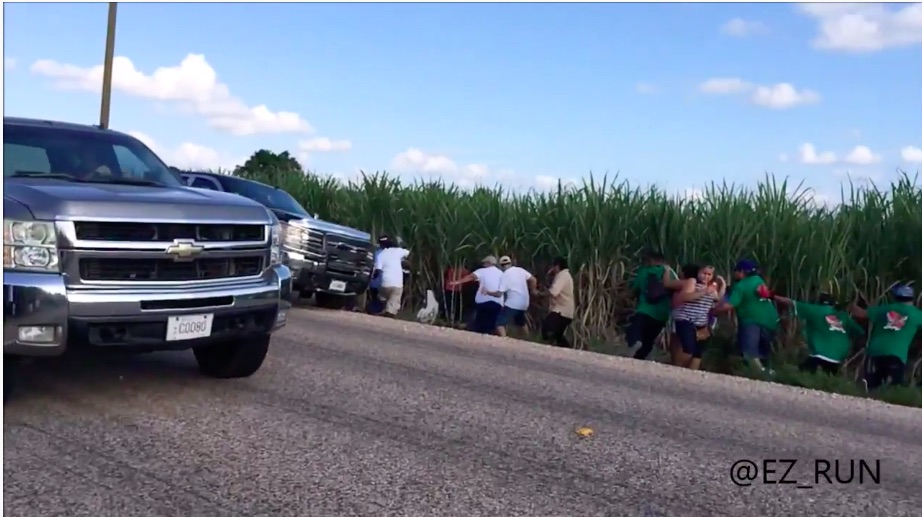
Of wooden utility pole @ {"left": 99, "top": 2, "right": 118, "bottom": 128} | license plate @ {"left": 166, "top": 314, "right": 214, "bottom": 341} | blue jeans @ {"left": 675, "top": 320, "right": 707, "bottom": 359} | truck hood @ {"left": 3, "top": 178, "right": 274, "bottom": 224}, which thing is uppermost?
wooden utility pole @ {"left": 99, "top": 2, "right": 118, "bottom": 128}

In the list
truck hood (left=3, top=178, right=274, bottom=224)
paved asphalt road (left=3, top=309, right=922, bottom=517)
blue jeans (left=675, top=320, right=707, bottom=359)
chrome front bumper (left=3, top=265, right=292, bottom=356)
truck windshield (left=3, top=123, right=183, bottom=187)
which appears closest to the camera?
→ paved asphalt road (left=3, top=309, right=922, bottom=517)

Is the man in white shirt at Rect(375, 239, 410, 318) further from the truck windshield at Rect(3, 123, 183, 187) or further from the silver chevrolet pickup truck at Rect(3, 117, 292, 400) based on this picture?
the silver chevrolet pickup truck at Rect(3, 117, 292, 400)

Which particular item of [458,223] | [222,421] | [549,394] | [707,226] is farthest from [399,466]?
[458,223]

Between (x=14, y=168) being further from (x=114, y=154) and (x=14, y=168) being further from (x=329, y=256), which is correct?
(x=329, y=256)

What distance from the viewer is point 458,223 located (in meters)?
16.4

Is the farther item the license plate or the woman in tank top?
the woman in tank top

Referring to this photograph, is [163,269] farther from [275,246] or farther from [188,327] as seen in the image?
[275,246]

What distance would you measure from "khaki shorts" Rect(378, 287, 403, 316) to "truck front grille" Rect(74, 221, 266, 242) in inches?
347

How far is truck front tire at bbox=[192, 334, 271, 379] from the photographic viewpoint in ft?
23.7

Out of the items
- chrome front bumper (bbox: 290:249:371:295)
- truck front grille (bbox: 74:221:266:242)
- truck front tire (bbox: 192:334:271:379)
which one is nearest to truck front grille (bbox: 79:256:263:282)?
truck front grille (bbox: 74:221:266:242)

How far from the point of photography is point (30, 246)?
559 cm

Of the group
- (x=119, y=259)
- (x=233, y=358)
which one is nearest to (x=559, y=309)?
(x=233, y=358)

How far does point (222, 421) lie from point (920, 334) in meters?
8.49

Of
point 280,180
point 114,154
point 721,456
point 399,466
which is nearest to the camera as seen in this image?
point 399,466
